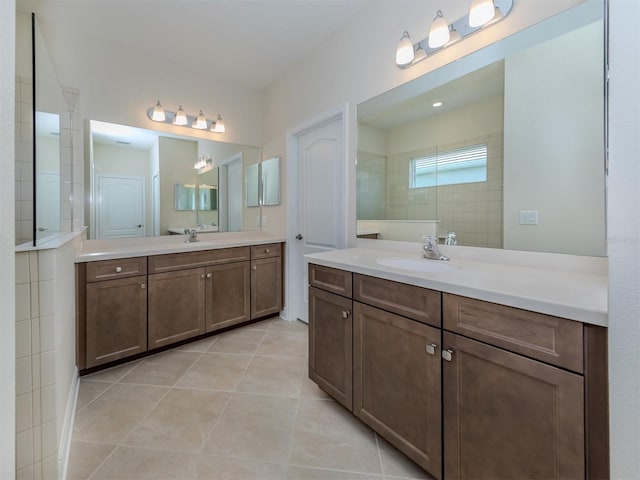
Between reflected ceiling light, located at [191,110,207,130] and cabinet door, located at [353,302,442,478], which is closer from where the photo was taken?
cabinet door, located at [353,302,442,478]

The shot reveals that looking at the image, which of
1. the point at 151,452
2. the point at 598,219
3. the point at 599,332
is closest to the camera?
the point at 599,332

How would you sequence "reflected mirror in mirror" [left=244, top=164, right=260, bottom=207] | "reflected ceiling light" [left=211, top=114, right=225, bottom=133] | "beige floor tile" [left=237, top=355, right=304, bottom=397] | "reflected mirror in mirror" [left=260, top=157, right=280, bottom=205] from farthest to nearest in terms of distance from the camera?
"reflected mirror in mirror" [left=244, top=164, right=260, bottom=207] → "reflected mirror in mirror" [left=260, top=157, right=280, bottom=205] → "reflected ceiling light" [left=211, top=114, right=225, bottom=133] → "beige floor tile" [left=237, top=355, right=304, bottom=397]

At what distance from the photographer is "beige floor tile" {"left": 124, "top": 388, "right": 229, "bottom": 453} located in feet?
4.58

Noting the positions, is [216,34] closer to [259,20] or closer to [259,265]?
[259,20]

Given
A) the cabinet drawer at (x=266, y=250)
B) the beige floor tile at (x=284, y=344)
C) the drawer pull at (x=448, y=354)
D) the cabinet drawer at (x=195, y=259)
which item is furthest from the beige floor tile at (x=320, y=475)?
the cabinet drawer at (x=266, y=250)

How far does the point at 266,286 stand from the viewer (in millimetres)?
2959

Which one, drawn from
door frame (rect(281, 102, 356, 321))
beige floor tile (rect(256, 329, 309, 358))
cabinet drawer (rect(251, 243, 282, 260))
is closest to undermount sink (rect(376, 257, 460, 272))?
door frame (rect(281, 102, 356, 321))

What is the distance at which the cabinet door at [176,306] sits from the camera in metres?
2.23

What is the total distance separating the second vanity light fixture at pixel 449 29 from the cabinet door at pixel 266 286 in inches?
83.4

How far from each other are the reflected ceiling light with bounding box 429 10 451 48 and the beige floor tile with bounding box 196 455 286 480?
91.3 inches

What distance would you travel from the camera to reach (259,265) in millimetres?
2898

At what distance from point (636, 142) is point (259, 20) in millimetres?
2483

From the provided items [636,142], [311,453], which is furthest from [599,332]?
[311,453]

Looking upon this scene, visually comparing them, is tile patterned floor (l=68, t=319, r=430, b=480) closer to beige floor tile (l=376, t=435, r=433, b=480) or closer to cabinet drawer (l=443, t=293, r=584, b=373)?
beige floor tile (l=376, t=435, r=433, b=480)
